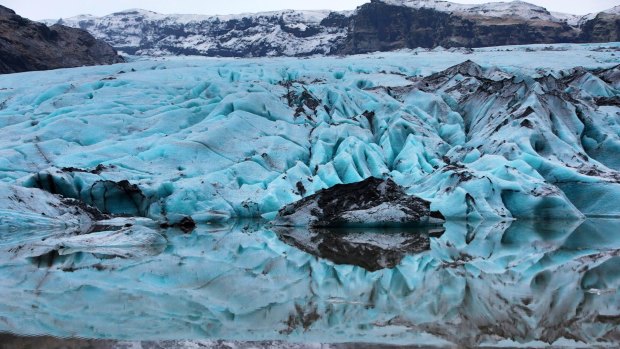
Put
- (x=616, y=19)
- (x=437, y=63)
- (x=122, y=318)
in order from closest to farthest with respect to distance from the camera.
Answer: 1. (x=122, y=318)
2. (x=437, y=63)
3. (x=616, y=19)

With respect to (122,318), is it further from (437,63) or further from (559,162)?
(437,63)

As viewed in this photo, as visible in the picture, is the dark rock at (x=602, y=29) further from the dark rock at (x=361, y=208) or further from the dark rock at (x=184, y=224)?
the dark rock at (x=184, y=224)

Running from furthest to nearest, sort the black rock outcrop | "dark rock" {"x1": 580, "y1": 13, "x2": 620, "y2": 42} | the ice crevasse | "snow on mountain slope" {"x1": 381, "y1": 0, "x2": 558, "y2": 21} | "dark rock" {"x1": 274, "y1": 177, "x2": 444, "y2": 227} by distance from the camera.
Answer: "snow on mountain slope" {"x1": 381, "y1": 0, "x2": 558, "y2": 21} → "dark rock" {"x1": 580, "y1": 13, "x2": 620, "y2": 42} → the black rock outcrop → the ice crevasse → "dark rock" {"x1": 274, "y1": 177, "x2": 444, "y2": 227}

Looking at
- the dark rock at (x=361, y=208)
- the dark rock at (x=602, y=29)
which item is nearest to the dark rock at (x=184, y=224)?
the dark rock at (x=361, y=208)

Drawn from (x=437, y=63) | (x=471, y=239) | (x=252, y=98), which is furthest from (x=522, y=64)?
(x=471, y=239)

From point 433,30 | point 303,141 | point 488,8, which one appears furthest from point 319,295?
point 488,8

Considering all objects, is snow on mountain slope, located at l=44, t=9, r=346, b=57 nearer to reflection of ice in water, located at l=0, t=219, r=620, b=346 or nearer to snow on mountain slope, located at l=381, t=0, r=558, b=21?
snow on mountain slope, located at l=381, t=0, r=558, b=21

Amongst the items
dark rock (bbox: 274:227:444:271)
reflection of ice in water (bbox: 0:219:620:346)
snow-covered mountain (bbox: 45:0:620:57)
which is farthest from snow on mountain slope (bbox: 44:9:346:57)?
reflection of ice in water (bbox: 0:219:620:346)
